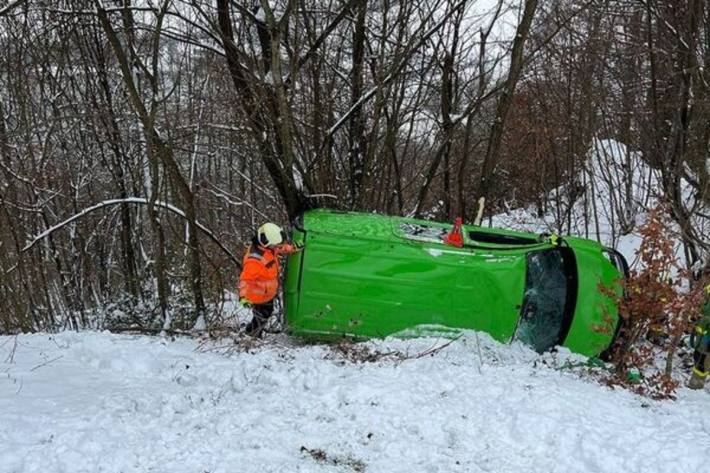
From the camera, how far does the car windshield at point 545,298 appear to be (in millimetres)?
6629

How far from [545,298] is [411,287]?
176 centimetres

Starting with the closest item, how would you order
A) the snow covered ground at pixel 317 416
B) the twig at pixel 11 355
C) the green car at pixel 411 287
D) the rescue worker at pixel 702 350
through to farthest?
the snow covered ground at pixel 317 416, the twig at pixel 11 355, the rescue worker at pixel 702 350, the green car at pixel 411 287

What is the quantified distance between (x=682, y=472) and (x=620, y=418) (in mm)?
703

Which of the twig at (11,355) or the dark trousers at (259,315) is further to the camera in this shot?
the dark trousers at (259,315)

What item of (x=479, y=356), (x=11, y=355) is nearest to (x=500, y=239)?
(x=479, y=356)

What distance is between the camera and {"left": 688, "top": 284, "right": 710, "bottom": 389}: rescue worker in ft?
19.7

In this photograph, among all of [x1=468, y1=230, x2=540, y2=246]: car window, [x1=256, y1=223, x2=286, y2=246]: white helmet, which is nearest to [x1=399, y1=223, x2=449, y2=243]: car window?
[x1=468, y1=230, x2=540, y2=246]: car window

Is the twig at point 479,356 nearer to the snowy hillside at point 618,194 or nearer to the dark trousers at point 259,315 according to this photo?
the dark trousers at point 259,315

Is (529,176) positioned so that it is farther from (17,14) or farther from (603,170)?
(17,14)

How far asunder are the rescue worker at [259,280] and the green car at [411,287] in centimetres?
58

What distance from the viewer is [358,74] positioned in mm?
8758

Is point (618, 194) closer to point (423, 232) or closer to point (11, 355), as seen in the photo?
point (423, 232)

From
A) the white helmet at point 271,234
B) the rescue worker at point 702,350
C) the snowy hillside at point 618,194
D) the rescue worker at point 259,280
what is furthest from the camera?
the snowy hillside at point 618,194

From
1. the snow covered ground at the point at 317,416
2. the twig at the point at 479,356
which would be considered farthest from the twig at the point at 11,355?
the twig at the point at 479,356
